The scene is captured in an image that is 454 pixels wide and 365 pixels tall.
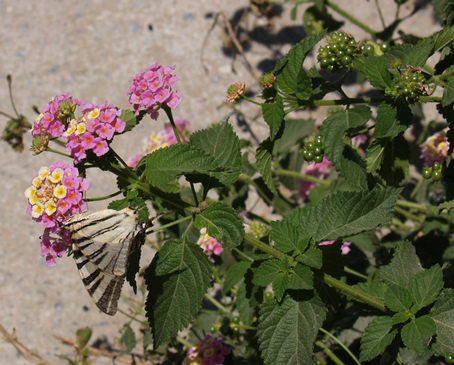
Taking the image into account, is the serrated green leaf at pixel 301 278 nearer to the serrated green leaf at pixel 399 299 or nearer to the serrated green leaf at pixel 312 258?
the serrated green leaf at pixel 312 258

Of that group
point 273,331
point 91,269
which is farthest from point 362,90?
point 91,269

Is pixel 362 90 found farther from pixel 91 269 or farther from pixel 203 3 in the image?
pixel 91 269

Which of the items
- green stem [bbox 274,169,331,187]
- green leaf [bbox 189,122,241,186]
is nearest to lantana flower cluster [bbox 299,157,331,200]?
green stem [bbox 274,169,331,187]

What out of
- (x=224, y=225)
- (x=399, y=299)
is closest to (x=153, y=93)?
(x=224, y=225)

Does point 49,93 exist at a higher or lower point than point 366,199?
higher

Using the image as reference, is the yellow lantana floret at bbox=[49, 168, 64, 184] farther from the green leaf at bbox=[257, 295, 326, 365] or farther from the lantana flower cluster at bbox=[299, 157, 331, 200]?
the lantana flower cluster at bbox=[299, 157, 331, 200]
